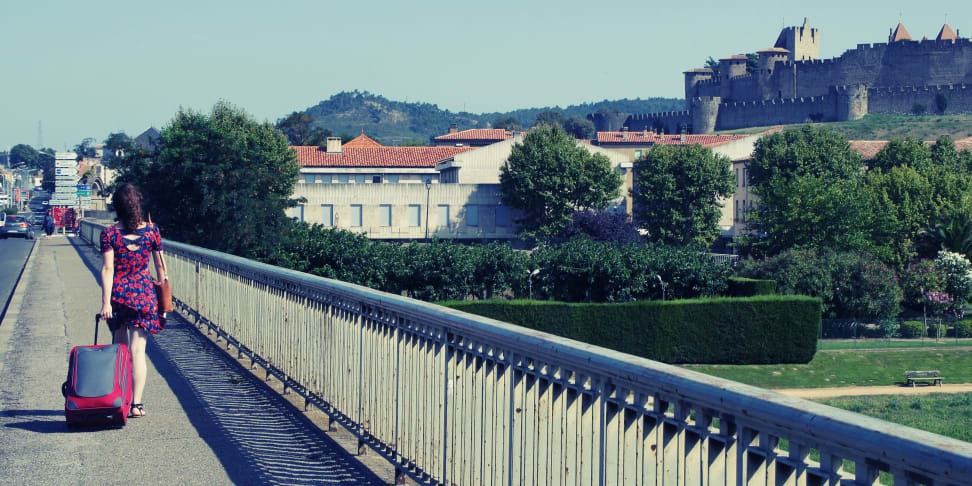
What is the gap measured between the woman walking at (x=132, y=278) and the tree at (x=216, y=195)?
24978mm

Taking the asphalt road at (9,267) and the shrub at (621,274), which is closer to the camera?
the asphalt road at (9,267)

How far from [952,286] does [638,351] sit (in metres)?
24.9

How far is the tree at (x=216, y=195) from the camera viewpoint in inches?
1276

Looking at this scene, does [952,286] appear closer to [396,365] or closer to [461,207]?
[461,207]

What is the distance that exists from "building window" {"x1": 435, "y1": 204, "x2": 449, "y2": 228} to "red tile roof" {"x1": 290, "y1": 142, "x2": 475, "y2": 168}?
20220 millimetres

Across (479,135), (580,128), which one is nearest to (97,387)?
(479,135)

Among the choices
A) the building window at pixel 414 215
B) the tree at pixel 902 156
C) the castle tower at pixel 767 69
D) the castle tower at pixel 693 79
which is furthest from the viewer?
the castle tower at pixel 693 79

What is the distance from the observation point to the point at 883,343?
48344mm

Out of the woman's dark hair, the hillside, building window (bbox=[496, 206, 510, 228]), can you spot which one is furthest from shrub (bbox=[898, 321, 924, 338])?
the hillside

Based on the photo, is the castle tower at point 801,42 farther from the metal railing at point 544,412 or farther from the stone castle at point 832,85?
the metal railing at point 544,412

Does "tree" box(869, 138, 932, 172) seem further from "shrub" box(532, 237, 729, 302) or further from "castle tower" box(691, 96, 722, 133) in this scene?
"castle tower" box(691, 96, 722, 133)

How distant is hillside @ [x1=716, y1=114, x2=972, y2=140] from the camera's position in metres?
120

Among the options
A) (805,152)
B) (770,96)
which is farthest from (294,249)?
(770,96)

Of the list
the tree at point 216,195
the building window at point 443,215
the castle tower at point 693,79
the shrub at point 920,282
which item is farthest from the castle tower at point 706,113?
the tree at point 216,195
